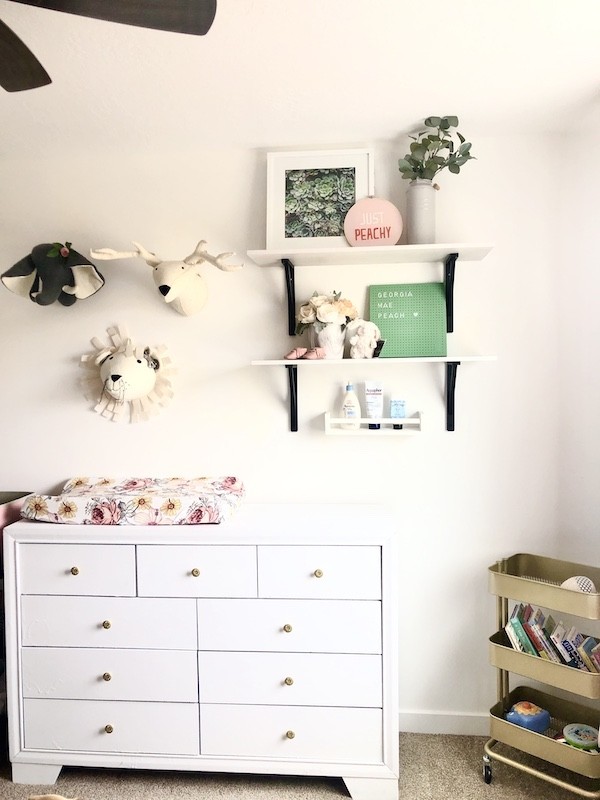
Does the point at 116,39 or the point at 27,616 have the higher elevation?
the point at 116,39

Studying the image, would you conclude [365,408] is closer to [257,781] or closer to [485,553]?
[485,553]

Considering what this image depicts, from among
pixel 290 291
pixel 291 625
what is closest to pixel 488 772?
pixel 291 625

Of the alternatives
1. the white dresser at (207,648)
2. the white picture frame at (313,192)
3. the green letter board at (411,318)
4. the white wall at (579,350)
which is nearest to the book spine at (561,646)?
the white wall at (579,350)

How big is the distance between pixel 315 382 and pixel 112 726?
1459 millimetres

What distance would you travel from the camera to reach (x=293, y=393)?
103 inches

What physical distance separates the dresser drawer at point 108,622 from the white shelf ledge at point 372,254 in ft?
4.24

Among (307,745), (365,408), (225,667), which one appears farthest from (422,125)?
(307,745)

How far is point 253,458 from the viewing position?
2699 mm

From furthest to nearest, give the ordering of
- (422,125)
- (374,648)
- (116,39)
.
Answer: (422,125) → (374,648) → (116,39)

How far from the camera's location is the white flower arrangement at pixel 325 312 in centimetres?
244

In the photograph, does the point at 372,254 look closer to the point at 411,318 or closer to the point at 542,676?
the point at 411,318

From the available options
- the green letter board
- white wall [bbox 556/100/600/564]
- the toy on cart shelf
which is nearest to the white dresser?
the toy on cart shelf

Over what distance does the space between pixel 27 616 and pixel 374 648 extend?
1232 millimetres

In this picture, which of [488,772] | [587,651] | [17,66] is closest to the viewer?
[17,66]
